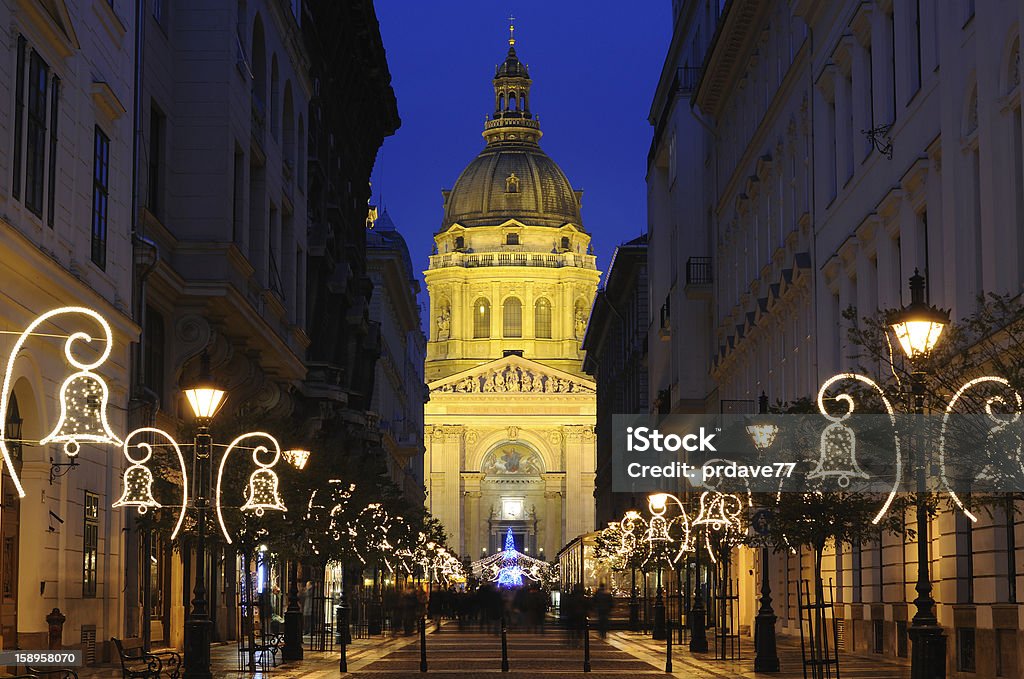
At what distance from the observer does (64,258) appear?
86.7 feet

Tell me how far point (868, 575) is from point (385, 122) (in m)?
46.6

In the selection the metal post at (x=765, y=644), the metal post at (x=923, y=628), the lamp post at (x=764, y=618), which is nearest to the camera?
the metal post at (x=923, y=628)

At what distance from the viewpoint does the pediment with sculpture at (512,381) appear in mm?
194625

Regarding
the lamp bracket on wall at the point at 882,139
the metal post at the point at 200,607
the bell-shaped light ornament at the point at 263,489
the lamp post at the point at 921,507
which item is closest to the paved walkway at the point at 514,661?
the bell-shaped light ornament at the point at 263,489

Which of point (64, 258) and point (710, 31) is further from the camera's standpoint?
point (710, 31)

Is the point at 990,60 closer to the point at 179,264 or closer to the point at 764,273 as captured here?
the point at 179,264

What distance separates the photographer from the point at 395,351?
11506 cm

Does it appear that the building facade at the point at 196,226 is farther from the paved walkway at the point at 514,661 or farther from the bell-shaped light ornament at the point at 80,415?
the bell-shaped light ornament at the point at 80,415

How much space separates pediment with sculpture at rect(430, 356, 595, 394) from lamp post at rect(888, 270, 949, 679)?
175 metres

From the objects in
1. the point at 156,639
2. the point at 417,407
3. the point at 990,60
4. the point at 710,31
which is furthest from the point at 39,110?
the point at 417,407

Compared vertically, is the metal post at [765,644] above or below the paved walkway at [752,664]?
above

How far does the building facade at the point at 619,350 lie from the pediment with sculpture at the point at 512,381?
52196mm

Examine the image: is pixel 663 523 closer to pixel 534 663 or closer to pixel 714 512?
pixel 714 512

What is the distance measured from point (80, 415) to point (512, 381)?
17393cm
